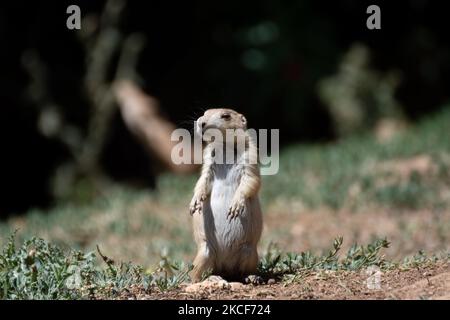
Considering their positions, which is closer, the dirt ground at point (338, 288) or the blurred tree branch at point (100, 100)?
the dirt ground at point (338, 288)

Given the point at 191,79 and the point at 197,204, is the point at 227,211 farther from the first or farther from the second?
the point at 191,79

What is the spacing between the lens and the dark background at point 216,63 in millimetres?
14156

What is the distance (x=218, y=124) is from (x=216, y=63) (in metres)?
10.0

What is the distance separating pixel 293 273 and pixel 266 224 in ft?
12.6

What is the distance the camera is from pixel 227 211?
5.00 meters

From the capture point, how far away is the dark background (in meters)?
14.2

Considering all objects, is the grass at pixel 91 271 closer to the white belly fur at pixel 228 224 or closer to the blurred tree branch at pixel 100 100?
the white belly fur at pixel 228 224

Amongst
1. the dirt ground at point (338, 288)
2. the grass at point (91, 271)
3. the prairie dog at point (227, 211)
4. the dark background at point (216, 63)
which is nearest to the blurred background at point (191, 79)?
the dark background at point (216, 63)

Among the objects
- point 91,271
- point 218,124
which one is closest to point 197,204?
point 218,124

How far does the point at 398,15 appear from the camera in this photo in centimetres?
1498

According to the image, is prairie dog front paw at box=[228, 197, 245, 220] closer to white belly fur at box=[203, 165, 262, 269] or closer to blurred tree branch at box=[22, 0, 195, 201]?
white belly fur at box=[203, 165, 262, 269]

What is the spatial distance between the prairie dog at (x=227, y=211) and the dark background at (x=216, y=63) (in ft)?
28.1

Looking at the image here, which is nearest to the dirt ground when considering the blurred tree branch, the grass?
the grass
